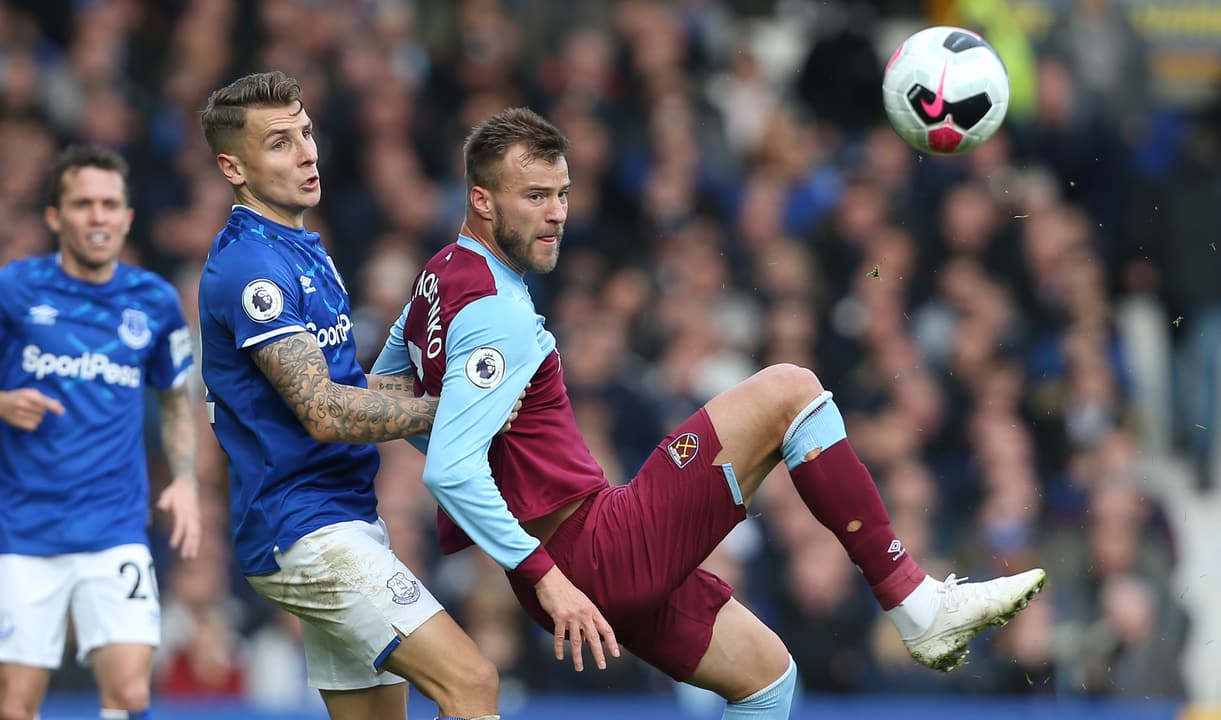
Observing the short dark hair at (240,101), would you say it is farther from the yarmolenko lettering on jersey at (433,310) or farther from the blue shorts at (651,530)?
the blue shorts at (651,530)

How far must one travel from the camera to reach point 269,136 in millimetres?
6379

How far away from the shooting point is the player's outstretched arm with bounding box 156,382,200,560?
7836 mm

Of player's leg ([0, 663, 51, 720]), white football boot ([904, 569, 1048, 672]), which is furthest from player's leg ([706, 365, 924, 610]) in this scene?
player's leg ([0, 663, 51, 720])

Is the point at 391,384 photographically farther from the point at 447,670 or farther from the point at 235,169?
the point at 447,670

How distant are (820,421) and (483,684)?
59.4 inches

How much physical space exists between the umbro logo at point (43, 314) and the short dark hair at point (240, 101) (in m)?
1.95

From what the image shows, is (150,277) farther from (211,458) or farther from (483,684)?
(211,458)

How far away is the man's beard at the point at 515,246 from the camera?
6.33 meters

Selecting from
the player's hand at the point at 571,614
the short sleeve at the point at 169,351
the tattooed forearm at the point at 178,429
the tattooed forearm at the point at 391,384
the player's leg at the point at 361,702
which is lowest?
the player's leg at the point at 361,702

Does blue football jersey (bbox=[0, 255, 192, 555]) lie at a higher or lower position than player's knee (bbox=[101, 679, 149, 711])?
higher

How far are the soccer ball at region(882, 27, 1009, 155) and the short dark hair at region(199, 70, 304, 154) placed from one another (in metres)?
2.43

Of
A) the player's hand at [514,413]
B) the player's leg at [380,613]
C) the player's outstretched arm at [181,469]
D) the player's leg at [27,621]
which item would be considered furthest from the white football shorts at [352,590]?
the player's leg at [27,621]

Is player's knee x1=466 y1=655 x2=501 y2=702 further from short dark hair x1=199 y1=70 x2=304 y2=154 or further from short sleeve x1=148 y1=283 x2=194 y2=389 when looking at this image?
short sleeve x1=148 y1=283 x2=194 y2=389

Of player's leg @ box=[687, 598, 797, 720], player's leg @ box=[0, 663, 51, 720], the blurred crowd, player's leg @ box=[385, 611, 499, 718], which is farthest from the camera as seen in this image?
the blurred crowd
